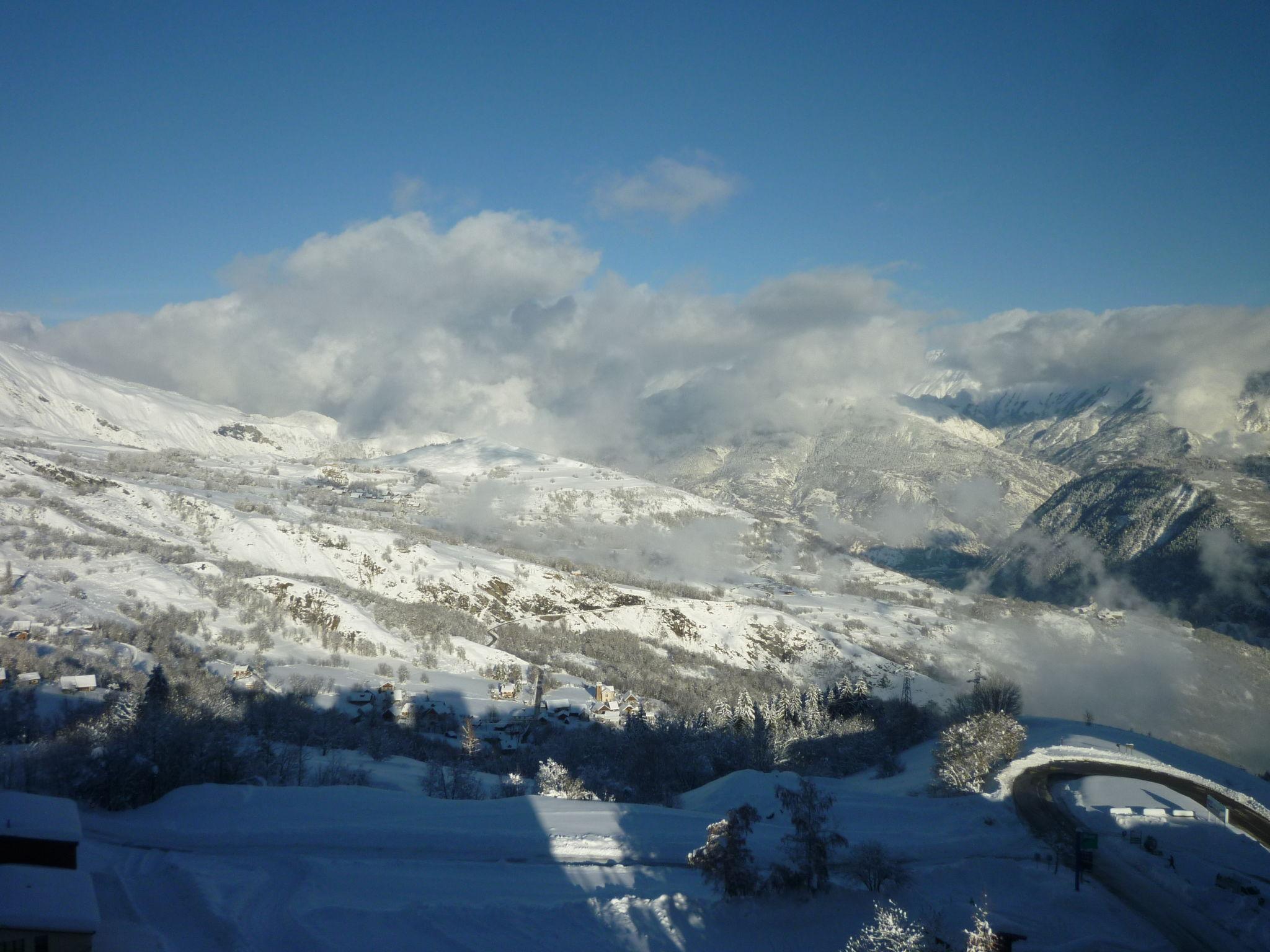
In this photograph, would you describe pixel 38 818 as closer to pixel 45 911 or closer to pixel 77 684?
pixel 45 911

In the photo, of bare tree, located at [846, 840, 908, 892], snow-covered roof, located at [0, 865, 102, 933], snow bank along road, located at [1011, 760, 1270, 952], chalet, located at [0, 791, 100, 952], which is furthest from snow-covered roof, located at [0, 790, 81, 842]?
snow bank along road, located at [1011, 760, 1270, 952]

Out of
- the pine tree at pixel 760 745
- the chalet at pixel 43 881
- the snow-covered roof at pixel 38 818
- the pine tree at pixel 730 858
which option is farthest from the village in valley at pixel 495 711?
the chalet at pixel 43 881

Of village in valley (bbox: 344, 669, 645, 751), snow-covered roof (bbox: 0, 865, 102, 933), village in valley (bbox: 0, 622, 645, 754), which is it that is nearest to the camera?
snow-covered roof (bbox: 0, 865, 102, 933)

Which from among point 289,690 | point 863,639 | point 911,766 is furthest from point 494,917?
point 863,639

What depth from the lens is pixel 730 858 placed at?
Answer: 2833 cm

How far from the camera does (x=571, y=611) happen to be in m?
153

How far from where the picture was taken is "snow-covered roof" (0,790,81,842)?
2309cm

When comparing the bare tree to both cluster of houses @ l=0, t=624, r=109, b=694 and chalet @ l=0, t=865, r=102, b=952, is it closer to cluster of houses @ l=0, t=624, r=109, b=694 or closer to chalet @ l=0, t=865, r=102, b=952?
chalet @ l=0, t=865, r=102, b=952

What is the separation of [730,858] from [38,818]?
25.5 m

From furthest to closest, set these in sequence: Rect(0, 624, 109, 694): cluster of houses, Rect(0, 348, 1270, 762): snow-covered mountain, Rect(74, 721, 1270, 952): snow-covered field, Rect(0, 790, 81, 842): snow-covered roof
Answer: Rect(0, 348, 1270, 762): snow-covered mountain, Rect(0, 624, 109, 694): cluster of houses, Rect(74, 721, 1270, 952): snow-covered field, Rect(0, 790, 81, 842): snow-covered roof

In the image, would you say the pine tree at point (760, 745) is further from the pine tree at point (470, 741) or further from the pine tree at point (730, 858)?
the pine tree at point (730, 858)

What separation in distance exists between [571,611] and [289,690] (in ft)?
265

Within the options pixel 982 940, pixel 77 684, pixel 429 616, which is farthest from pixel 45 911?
pixel 429 616

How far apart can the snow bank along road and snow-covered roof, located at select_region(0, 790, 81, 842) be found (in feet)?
138
